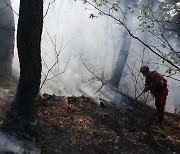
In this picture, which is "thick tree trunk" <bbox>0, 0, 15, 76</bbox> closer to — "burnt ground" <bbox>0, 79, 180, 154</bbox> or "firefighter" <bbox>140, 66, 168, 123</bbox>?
"burnt ground" <bbox>0, 79, 180, 154</bbox>

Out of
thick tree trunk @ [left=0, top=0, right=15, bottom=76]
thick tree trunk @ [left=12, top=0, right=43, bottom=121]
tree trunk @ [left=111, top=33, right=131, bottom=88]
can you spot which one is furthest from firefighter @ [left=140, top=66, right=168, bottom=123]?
tree trunk @ [left=111, top=33, right=131, bottom=88]

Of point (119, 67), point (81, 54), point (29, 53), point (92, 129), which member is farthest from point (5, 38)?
point (119, 67)

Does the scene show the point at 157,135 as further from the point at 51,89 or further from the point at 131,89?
the point at 131,89

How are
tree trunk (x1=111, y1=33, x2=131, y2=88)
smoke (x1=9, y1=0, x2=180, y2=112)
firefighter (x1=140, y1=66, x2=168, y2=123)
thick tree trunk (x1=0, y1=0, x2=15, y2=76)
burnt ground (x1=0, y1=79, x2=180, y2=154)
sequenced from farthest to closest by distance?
tree trunk (x1=111, y1=33, x2=131, y2=88), smoke (x1=9, y1=0, x2=180, y2=112), thick tree trunk (x1=0, y1=0, x2=15, y2=76), firefighter (x1=140, y1=66, x2=168, y2=123), burnt ground (x1=0, y1=79, x2=180, y2=154)

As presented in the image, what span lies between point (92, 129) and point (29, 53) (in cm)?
220

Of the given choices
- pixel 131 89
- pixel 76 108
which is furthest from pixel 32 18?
pixel 131 89

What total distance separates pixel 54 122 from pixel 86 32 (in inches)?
608

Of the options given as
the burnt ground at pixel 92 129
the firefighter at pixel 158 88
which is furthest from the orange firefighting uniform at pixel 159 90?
the burnt ground at pixel 92 129

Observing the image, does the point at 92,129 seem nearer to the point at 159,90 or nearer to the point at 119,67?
the point at 159,90

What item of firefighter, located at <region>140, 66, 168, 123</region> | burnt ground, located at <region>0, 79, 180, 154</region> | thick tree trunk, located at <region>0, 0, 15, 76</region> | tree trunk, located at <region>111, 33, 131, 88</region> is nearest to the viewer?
burnt ground, located at <region>0, 79, 180, 154</region>

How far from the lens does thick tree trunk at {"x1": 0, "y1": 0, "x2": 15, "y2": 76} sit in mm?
8406

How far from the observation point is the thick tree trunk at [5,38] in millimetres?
8406

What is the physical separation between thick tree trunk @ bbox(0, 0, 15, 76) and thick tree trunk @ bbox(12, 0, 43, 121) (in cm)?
269

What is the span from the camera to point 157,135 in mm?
6863
